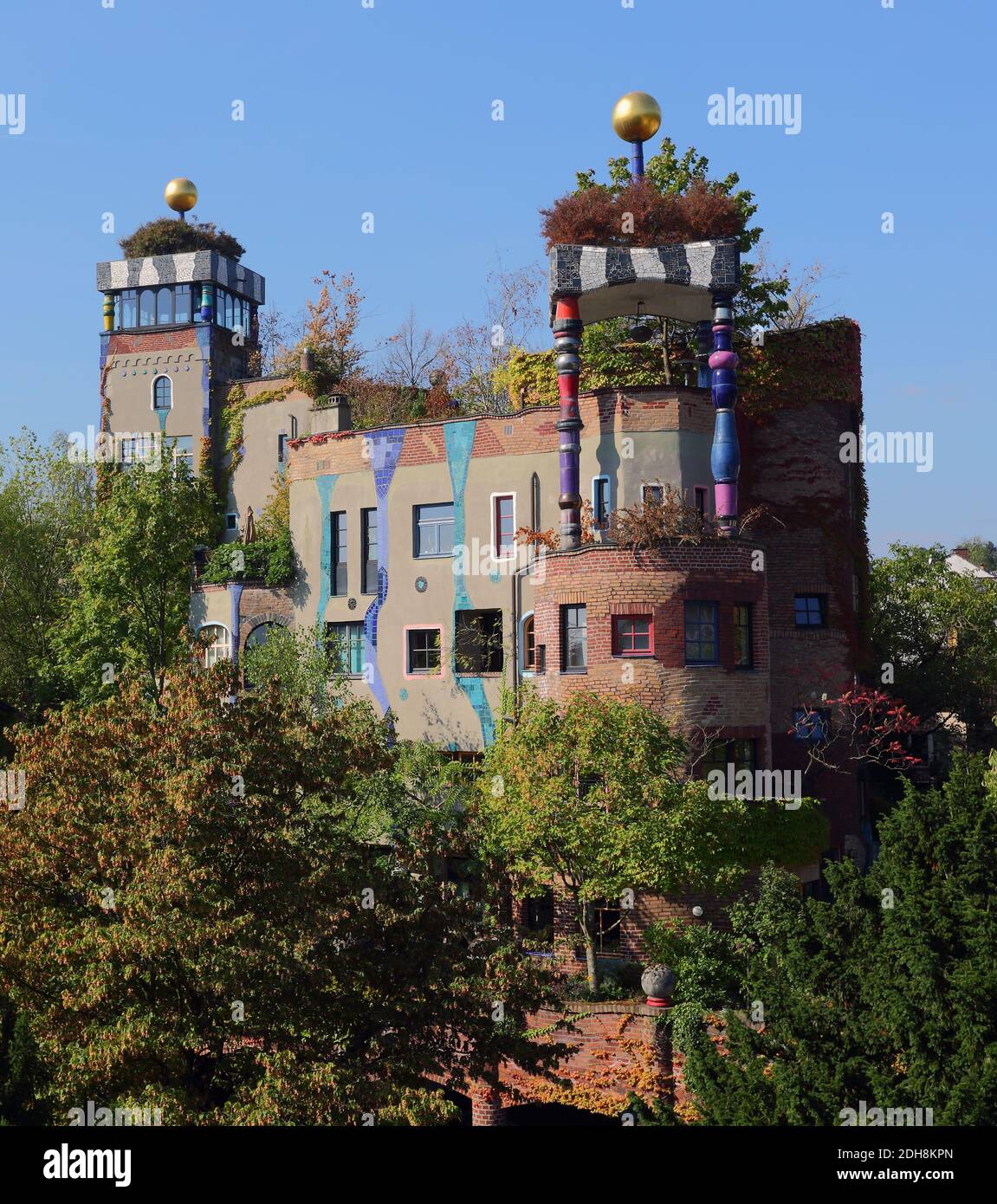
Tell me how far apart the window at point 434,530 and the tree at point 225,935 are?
17.2m

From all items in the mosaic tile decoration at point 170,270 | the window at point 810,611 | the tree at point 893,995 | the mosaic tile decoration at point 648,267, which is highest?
the mosaic tile decoration at point 170,270

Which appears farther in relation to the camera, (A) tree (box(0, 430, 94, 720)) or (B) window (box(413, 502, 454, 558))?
(A) tree (box(0, 430, 94, 720))

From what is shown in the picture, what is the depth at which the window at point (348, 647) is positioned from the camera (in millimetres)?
39656

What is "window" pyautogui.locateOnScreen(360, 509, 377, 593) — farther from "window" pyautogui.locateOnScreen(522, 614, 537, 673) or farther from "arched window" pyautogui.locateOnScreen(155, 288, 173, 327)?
"arched window" pyautogui.locateOnScreen(155, 288, 173, 327)

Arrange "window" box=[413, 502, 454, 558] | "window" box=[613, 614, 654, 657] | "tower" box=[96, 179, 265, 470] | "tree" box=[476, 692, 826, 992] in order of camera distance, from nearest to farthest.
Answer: "tree" box=[476, 692, 826, 992] < "window" box=[613, 614, 654, 657] < "window" box=[413, 502, 454, 558] < "tower" box=[96, 179, 265, 470]

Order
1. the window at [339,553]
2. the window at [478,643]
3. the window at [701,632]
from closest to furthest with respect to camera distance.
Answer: the window at [701,632] → the window at [478,643] → the window at [339,553]

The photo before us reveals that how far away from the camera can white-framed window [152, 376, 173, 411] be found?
52.4 meters

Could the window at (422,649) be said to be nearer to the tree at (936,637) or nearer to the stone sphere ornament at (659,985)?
the stone sphere ornament at (659,985)

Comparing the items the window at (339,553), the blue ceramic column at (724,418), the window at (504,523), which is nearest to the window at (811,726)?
the blue ceramic column at (724,418)

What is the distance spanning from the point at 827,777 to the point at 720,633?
297 inches

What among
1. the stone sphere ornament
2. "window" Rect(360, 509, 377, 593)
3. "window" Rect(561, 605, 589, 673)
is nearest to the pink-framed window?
"window" Rect(360, 509, 377, 593)

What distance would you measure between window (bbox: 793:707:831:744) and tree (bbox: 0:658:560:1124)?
16796 mm

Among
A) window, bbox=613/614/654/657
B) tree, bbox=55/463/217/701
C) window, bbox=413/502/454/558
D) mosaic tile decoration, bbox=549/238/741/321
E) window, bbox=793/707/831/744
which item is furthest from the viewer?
tree, bbox=55/463/217/701
